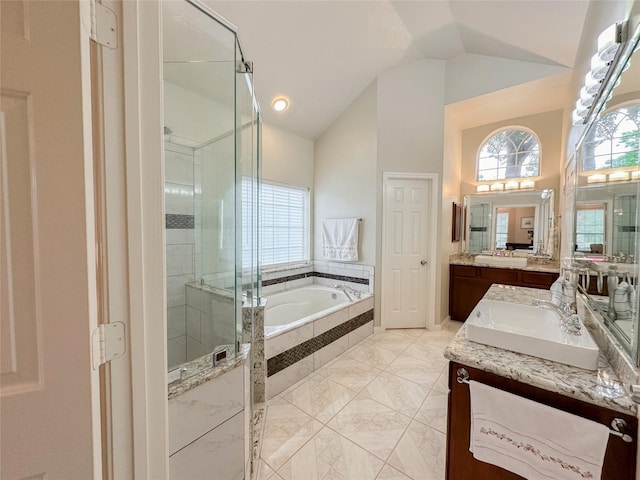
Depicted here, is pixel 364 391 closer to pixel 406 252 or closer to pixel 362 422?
pixel 362 422

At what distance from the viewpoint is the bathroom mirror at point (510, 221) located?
3.23 meters

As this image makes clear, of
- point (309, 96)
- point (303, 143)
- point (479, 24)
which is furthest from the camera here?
point (303, 143)

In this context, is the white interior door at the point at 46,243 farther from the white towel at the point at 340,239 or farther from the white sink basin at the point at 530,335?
the white towel at the point at 340,239

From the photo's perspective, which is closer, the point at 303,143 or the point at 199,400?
the point at 199,400

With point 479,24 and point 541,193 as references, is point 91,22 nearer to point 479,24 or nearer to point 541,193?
point 479,24

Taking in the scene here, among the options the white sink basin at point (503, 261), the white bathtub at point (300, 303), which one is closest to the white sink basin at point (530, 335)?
the white bathtub at point (300, 303)

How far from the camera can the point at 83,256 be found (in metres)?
0.59

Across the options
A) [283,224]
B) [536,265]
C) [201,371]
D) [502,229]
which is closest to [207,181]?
[201,371]

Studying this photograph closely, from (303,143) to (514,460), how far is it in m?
3.80

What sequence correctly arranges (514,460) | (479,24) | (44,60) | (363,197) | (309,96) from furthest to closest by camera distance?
1. (363,197)
2. (309,96)
3. (479,24)
4. (514,460)
5. (44,60)

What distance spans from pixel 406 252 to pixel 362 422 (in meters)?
2.11

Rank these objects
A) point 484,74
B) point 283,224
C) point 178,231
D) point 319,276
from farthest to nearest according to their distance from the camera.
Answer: point 319,276, point 283,224, point 484,74, point 178,231

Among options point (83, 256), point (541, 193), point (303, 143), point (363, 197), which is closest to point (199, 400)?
point (83, 256)

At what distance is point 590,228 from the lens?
1.38m
